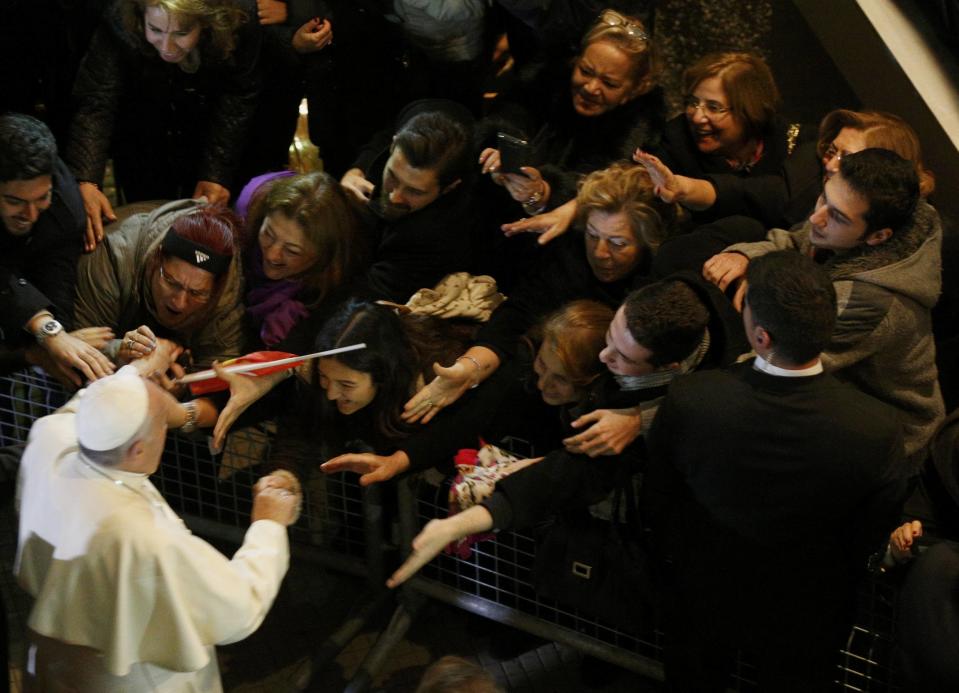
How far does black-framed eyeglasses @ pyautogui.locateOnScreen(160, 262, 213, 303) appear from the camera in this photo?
3342 millimetres

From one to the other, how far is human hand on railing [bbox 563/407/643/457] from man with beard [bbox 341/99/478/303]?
2.92 ft

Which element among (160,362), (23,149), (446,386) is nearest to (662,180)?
(446,386)

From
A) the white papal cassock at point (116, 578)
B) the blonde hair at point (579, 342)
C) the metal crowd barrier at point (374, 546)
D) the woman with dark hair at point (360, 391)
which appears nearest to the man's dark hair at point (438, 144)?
the woman with dark hair at point (360, 391)

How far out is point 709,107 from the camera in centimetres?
354

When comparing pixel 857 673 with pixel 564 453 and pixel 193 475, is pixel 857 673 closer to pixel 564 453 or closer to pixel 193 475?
pixel 564 453

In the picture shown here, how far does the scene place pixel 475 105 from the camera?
425 cm

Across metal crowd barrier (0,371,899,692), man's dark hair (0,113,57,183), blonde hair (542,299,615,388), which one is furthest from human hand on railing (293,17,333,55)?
blonde hair (542,299,615,388)

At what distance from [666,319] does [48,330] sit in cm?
182

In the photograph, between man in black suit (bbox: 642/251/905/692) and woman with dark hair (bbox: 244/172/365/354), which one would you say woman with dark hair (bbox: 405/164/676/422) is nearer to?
woman with dark hair (bbox: 244/172/365/354)

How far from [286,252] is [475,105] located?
117cm

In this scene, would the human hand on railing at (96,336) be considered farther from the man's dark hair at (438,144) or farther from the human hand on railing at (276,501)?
the man's dark hair at (438,144)

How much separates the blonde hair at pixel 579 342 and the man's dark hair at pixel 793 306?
0.59 meters

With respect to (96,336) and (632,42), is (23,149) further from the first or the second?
(632,42)

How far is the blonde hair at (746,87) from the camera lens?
3520mm
